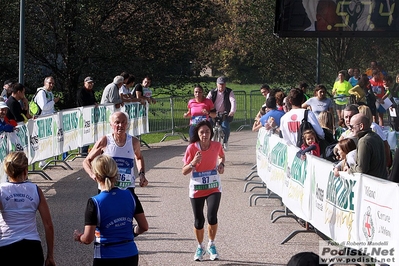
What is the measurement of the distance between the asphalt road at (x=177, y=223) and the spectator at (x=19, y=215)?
2716 millimetres

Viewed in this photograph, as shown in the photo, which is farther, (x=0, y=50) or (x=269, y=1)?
(x=269, y=1)

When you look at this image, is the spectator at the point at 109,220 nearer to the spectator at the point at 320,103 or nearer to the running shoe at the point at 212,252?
the running shoe at the point at 212,252

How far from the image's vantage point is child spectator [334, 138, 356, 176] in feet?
31.7

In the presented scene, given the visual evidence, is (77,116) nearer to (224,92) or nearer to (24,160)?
(224,92)

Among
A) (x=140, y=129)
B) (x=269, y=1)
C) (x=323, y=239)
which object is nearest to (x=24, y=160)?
(x=323, y=239)

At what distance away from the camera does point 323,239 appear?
36.9 ft

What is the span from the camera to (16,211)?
287 inches

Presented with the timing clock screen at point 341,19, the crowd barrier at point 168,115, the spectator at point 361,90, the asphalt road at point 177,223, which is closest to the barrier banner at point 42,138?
the asphalt road at point 177,223

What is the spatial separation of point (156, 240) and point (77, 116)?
8.58 metres

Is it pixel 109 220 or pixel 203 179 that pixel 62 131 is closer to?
pixel 203 179

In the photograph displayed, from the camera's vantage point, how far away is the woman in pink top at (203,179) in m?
10.4

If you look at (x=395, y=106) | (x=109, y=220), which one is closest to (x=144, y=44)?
(x=395, y=106)

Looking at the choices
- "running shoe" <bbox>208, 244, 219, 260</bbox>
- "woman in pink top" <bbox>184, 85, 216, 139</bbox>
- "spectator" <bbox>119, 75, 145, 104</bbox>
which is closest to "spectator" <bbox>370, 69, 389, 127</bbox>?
"spectator" <bbox>119, 75, 145, 104</bbox>

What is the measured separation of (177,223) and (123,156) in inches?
114
